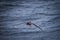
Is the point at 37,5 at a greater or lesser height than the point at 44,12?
greater

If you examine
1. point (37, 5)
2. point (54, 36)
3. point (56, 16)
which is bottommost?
point (54, 36)

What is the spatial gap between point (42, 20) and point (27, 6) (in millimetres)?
306

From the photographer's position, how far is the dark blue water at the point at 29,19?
153 centimetres

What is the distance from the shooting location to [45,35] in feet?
5.05

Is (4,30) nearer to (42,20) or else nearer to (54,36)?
(42,20)

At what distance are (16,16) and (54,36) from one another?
0.62 meters

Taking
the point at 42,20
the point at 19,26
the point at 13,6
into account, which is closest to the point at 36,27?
the point at 42,20

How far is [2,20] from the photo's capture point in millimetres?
1557

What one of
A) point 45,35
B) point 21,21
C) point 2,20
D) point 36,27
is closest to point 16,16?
point 21,21

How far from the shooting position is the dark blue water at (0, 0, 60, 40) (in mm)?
1532

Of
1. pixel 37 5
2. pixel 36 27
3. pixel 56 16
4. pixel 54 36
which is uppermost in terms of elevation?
pixel 37 5

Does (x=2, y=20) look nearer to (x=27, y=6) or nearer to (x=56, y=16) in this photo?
(x=27, y=6)

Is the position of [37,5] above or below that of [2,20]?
above

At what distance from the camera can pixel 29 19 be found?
5.17ft
